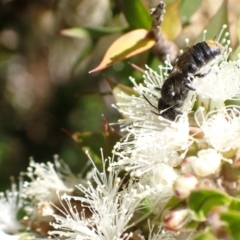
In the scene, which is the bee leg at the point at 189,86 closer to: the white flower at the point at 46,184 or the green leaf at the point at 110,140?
the green leaf at the point at 110,140

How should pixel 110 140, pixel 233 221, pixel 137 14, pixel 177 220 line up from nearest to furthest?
pixel 233 221 < pixel 177 220 < pixel 110 140 < pixel 137 14

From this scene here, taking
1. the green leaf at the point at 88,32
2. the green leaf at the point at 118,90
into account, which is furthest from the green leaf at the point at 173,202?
the green leaf at the point at 88,32

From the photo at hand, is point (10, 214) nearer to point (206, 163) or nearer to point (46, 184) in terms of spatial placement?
point (46, 184)

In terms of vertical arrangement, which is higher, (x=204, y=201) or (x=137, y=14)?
(x=137, y=14)

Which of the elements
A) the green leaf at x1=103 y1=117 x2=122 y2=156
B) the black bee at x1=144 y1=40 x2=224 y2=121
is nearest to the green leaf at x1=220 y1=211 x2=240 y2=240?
the black bee at x1=144 y1=40 x2=224 y2=121

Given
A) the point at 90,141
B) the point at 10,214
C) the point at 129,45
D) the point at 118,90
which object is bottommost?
the point at 10,214

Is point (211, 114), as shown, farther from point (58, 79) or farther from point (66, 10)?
point (58, 79)

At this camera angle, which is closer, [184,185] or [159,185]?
[184,185]

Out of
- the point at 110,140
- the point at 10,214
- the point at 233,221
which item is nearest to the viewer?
the point at 233,221

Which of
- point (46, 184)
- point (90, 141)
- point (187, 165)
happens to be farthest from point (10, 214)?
point (187, 165)
